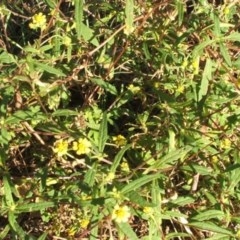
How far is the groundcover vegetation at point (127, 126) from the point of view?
1720mm

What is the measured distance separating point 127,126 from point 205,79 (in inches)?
18.0

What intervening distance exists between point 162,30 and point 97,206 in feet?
2.56


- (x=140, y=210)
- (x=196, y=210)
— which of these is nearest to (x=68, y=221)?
(x=140, y=210)

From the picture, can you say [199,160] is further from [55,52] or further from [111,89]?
[55,52]

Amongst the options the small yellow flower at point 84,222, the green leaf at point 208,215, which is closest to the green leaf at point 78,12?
the small yellow flower at point 84,222

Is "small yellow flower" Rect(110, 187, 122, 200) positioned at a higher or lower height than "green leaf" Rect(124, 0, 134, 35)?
lower

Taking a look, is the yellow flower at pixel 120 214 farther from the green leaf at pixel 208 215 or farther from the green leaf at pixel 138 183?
the green leaf at pixel 208 215

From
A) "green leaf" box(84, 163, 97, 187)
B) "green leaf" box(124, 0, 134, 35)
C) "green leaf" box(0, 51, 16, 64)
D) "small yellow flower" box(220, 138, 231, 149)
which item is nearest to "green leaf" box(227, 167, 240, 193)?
"small yellow flower" box(220, 138, 231, 149)

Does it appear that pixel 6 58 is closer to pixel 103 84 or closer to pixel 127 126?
pixel 103 84

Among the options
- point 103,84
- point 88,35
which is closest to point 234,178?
point 103,84

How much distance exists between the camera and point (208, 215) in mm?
1814

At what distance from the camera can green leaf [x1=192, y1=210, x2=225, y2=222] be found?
1.81 meters

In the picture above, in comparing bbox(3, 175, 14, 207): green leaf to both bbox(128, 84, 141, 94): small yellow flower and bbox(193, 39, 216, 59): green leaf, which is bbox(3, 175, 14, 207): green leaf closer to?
bbox(128, 84, 141, 94): small yellow flower

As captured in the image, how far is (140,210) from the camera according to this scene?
1.73m
